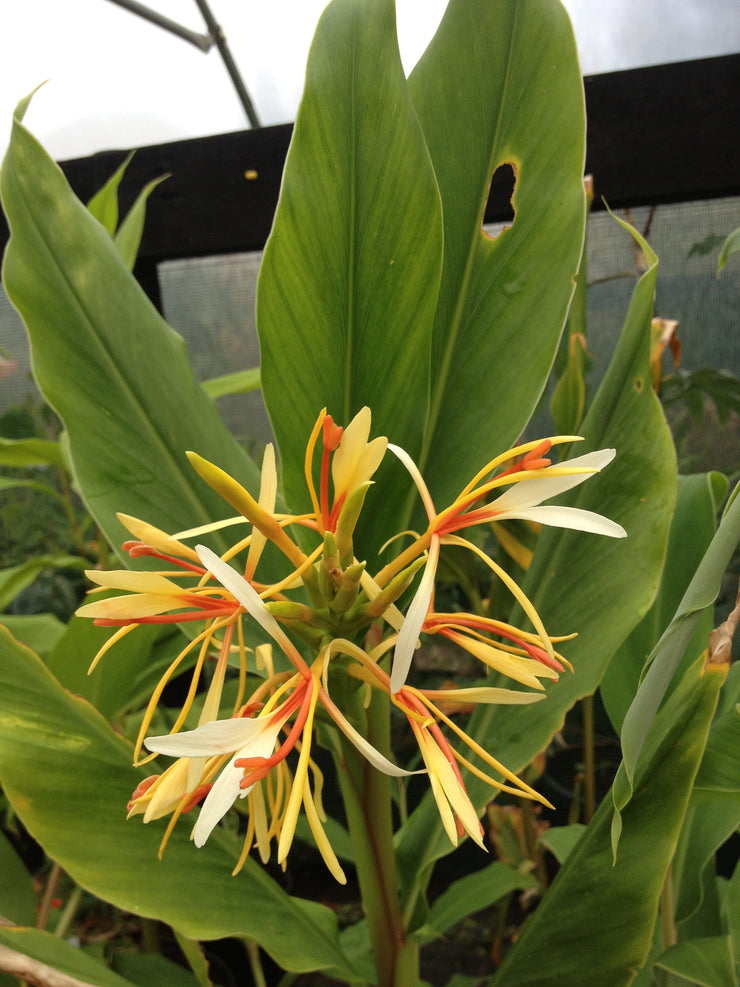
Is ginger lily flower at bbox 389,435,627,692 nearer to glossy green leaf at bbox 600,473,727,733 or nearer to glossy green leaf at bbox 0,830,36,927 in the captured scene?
glossy green leaf at bbox 600,473,727,733

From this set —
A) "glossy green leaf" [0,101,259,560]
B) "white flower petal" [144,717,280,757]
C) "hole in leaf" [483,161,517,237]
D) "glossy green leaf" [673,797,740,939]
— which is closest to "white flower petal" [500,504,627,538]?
"white flower petal" [144,717,280,757]

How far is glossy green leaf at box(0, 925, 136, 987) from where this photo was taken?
1.10ft

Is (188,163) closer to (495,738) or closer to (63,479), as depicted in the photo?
(63,479)

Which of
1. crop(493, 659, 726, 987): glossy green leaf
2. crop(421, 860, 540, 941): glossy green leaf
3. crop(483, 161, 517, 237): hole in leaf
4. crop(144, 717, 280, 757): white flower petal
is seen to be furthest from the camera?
crop(483, 161, 517, 237): hole in leaf

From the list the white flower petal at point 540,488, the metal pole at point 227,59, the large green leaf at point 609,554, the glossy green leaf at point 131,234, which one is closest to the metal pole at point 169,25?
the metal pole at point 227,59

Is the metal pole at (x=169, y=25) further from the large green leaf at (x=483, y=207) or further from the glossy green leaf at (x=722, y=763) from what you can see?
the glossy green leaf at (x=722, y=763)

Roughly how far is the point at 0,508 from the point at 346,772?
108cm

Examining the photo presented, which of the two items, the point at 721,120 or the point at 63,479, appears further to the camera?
the point at 63,479

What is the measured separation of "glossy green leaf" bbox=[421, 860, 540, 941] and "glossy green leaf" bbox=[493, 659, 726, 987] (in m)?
0.25

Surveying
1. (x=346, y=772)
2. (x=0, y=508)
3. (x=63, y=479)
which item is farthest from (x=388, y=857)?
(x=0, y=508)

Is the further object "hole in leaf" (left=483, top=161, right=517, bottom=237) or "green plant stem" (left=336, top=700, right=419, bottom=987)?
"hole in leaf" (left=483, top=161, right=517, bottom=237)

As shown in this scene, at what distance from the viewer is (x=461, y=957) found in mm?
1024

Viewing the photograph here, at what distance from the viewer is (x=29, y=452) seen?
2.30ft

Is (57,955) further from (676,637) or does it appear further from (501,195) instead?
(501,195)
